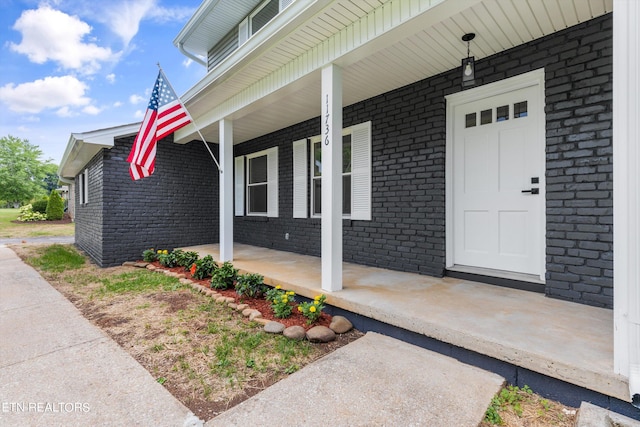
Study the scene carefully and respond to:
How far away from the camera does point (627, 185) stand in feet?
4.92

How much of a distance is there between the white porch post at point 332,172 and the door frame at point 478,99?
4.73ft

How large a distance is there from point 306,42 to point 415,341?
2980mm

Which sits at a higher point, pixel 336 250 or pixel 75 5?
pixel 75 5

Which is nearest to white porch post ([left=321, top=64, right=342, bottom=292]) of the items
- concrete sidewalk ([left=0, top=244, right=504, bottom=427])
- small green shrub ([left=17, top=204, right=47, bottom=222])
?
concrete sidewalk ([left=0, top=244, right=504, bottom=427])

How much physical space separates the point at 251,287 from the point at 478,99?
3.41m

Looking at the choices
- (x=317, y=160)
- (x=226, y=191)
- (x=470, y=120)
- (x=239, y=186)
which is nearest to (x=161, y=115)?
(x=226, y=191)

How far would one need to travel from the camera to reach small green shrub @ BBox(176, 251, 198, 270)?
206 inches

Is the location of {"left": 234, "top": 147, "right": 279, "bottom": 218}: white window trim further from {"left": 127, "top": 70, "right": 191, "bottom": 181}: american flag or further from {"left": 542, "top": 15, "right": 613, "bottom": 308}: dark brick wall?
{"left": 542, "top": 15, "right": 613, "bottom": 308}: dark brick wall

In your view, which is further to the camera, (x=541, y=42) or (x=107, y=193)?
(x=107, y=193)

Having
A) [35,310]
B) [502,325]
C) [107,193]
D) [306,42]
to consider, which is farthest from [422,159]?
[107,193]

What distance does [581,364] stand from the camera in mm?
1684

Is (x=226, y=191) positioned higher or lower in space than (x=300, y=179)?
lower

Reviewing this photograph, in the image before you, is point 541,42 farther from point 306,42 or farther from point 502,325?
point 502,325

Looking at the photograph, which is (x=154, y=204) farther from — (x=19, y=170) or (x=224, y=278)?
(x=19, y=170)
